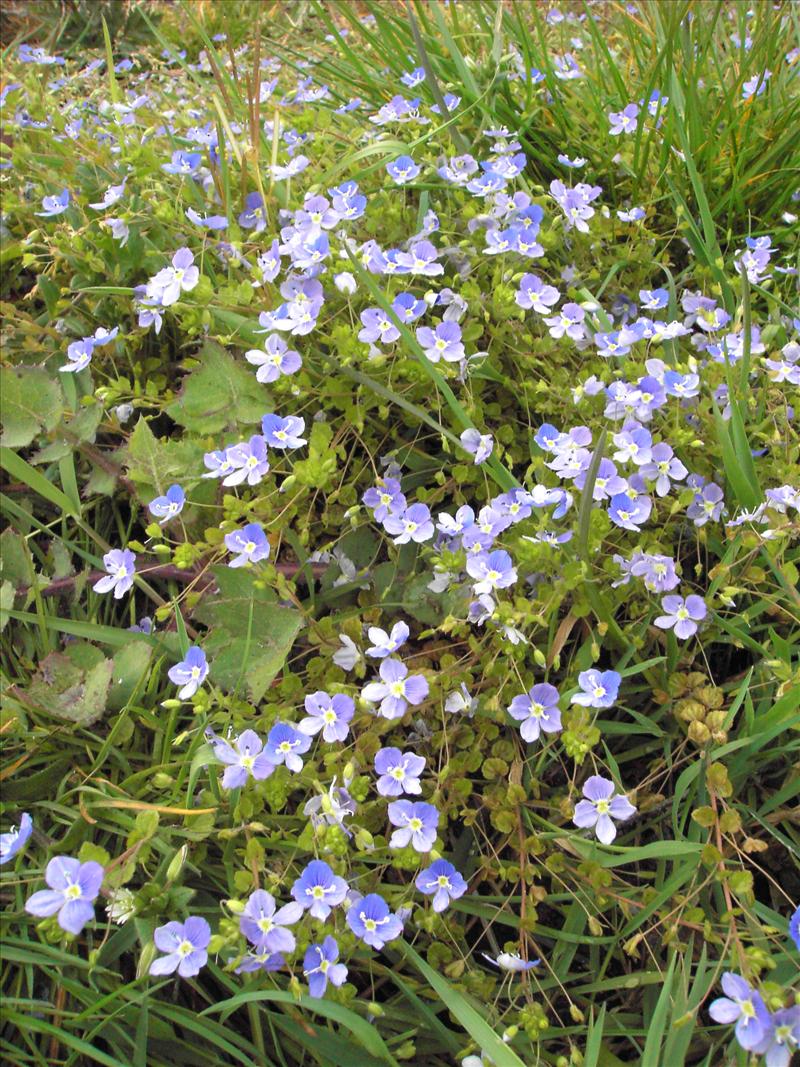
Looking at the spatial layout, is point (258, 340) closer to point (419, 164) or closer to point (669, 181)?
point (419, 164)

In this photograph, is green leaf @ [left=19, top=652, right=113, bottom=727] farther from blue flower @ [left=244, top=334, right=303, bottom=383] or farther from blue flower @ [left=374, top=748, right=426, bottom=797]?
blue flower @ [left=244, top=334, right=303, bottom=383]

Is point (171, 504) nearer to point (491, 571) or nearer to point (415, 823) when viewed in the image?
point (491, 571)

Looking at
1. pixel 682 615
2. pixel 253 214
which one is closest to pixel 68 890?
pixel 682 615

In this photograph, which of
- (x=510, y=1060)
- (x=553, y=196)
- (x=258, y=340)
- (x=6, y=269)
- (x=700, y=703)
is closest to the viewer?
(x=510, y=1060)

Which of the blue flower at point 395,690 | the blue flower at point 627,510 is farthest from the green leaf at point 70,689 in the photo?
the blue flower at point 627,510

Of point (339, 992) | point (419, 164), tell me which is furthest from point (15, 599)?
point (419, 164)

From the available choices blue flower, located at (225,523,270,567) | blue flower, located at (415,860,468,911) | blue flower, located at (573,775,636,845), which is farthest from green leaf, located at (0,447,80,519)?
blue flower, located at (573,775,636,845)
